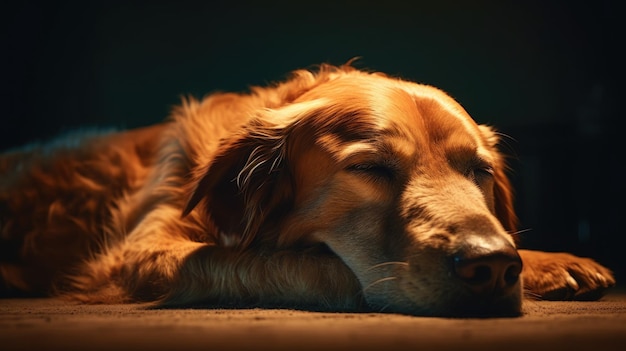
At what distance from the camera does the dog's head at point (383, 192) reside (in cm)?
171

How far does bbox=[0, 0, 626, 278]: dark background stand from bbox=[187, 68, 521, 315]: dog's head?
145cm

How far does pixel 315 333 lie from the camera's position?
1.29 m

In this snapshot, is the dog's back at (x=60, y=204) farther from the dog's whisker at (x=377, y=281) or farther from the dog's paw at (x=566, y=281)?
the dog's paw at (x=566, y=281)

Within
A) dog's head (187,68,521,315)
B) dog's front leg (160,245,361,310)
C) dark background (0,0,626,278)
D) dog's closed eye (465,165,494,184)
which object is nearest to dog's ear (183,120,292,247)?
dog's head (187,68,521,315)

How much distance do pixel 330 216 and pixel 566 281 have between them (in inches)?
32.2

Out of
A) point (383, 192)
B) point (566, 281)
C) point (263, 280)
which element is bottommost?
point (566, 281)

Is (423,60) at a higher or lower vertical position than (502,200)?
higher

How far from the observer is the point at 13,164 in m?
3.51

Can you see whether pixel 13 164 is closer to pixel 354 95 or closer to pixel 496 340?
pixel 354 95

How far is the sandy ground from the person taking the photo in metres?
1.19

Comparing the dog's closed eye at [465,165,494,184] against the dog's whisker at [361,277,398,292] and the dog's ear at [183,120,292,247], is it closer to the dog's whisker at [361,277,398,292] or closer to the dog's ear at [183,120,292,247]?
the dog's whisker at [361,277,398,292]

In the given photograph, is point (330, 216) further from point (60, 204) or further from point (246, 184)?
point (60, 204)

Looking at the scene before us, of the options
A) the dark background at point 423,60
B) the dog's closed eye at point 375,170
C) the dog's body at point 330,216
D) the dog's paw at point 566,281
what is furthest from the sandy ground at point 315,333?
the dark background at point 423,60

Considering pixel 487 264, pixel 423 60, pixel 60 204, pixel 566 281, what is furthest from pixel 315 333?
pixel 423 60
